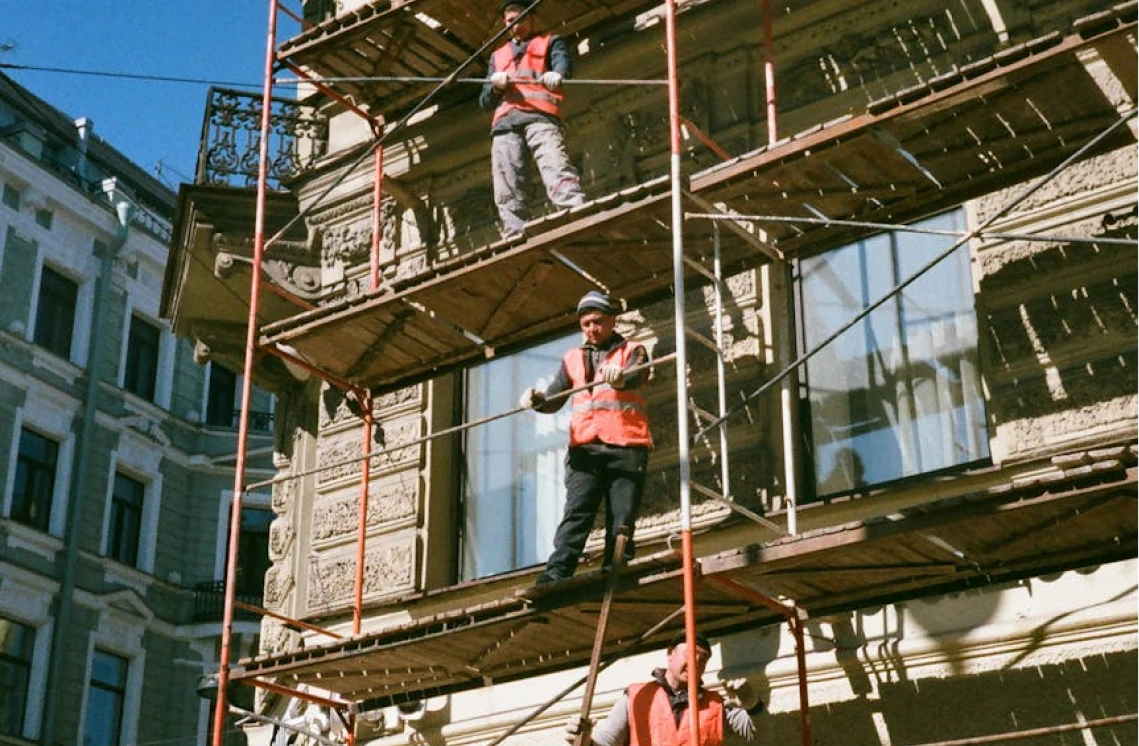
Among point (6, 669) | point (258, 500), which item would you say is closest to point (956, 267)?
point (6, 669)

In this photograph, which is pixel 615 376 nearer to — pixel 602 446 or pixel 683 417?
pixel 602 446

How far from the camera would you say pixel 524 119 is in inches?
485

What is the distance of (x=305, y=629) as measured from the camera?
41.5ft

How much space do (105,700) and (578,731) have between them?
2082 centimetres

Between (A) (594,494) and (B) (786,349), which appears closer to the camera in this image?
(A) (594,494)

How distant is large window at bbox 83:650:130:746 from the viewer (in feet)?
92.3

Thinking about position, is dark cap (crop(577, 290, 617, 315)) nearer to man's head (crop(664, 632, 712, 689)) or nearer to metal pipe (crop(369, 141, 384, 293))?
man's head (crop(664, 632, 712, 689))

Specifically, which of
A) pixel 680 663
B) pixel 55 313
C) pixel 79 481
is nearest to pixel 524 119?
pixel 680 663

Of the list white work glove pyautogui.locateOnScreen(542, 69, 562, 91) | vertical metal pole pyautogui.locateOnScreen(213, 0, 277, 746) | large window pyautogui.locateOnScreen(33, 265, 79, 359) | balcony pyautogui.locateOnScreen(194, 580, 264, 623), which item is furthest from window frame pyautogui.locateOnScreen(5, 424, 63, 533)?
white work glove pyautogui.locateOnScreen(542, 69, 562, 91)

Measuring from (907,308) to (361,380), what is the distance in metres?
4.06

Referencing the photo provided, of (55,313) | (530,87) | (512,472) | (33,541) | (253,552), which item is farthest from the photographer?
(253,552)

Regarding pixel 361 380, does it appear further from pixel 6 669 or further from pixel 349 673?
pixel 6 669

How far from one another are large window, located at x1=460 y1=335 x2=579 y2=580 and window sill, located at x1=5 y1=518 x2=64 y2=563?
51.4ft

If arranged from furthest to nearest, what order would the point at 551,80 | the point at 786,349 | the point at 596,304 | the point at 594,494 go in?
1. the point at 551,80
2. the point at 786,349
3. the point at 596,304
4. the point at 594,494
